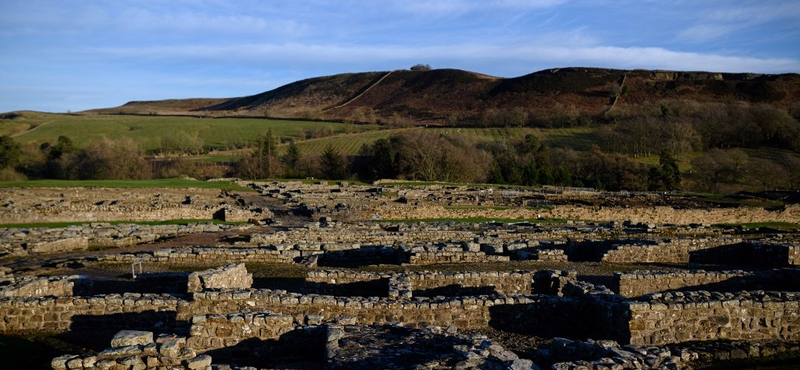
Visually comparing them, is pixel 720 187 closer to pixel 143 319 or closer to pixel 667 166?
pixel 667 166

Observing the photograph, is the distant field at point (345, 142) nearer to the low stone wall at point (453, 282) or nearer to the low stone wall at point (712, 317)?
the low stone wall at point (453, 282)

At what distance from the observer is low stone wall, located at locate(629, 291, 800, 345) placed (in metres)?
9.85

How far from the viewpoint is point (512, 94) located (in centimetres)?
12012

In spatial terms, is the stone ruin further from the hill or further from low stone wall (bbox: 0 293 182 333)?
the hill

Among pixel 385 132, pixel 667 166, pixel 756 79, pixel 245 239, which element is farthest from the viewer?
pixel 756 79

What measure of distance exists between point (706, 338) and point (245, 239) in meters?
15.8

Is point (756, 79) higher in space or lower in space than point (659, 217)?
higher

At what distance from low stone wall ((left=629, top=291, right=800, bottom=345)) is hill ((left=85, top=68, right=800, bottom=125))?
8690 centimetres

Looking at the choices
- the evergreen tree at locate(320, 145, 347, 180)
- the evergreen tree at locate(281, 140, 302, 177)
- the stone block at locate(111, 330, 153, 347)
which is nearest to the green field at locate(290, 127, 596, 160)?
the evergreen tree at locate(281, 140, 302, 177)

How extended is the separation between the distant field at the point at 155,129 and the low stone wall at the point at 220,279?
68614mm

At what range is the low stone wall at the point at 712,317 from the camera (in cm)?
985

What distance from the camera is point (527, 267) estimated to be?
663 inches

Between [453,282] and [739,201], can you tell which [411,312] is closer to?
[453,282]

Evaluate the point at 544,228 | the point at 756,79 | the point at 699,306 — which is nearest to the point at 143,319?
the point at 699,306
